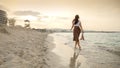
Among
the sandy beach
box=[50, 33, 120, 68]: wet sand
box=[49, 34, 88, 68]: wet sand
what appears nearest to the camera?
the sandy beach

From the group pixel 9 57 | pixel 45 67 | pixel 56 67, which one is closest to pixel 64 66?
pixel 56 67

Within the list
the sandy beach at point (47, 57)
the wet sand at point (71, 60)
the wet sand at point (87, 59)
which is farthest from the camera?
the wet sand at point (87, 59)

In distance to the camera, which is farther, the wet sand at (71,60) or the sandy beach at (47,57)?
the wet sand at (71,60)

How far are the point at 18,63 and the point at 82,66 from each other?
2.81 m

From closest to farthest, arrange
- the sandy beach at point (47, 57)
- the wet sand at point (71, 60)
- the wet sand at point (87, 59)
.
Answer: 1. the sandy beach at point (47, 57)
2. the wet sand at point (71, 60)
3. the wet sand at point (87, 59)

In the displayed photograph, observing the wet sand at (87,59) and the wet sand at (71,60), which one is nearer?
the wet sand at (71,60)

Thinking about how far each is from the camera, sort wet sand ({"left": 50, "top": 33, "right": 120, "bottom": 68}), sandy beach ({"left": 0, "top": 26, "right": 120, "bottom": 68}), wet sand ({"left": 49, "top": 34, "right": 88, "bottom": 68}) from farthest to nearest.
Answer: wet sand ({"left": 50, "top": 33, "right": 120, "bottom": 68}) → wet sand ({"left": 49, "top": 34, "right": 88, "bottom": 68}) → sandy beach ({"left": 0, "top": 26, "right": 120, "bottom": 68})

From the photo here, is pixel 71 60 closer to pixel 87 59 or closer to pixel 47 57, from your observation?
pixel 87 59

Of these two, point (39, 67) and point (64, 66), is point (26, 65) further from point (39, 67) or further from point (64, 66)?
point (64, 66)

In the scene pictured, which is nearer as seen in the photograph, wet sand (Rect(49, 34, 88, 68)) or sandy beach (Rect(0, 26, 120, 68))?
sandy beach (Rect(0, 26, 120, 68))

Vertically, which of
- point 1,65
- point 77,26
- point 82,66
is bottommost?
point 82,66

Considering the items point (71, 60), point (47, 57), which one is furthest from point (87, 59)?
point (47, 57)

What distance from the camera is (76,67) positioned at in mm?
7859

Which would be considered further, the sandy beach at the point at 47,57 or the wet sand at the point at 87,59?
the wet sand at the point at 87,59
